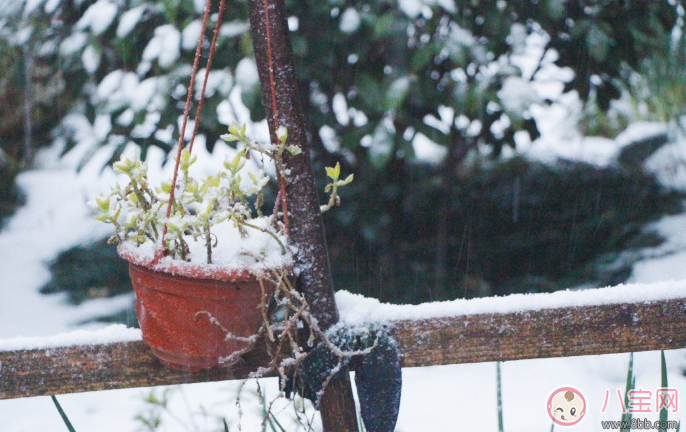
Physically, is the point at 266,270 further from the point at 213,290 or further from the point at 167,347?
the point at 167,347

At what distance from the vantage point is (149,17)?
169cm

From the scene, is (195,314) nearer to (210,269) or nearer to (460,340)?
(210,269)

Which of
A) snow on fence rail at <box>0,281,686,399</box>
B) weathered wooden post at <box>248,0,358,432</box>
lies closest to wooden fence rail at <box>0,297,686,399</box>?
snow on fence rail at <box>0,281,686,399</box>

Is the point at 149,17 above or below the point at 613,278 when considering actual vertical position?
above

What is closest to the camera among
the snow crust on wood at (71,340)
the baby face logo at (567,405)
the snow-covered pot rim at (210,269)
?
the snow-covered pot rim at (210,269)

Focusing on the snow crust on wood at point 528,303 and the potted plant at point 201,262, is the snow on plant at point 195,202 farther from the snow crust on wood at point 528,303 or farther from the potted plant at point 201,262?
the snow crust on wood at point 528,303

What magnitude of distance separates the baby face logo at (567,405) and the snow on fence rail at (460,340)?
0.63ft

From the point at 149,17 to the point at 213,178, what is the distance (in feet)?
3.30

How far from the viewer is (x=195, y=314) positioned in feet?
2.76

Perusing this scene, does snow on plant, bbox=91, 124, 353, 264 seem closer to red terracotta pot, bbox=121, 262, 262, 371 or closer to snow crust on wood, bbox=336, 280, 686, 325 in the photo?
red terracotta pot, bbox=121, 262, 262, 371

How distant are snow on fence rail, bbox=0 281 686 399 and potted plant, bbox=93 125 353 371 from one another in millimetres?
79

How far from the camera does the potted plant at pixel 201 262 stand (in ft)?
2.71

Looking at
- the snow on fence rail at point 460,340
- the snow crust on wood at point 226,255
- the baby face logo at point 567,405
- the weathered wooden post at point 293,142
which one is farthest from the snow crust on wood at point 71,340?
the baby face logo at point 567,405

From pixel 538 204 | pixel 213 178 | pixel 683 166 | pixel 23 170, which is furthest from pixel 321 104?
pixel 23 170
